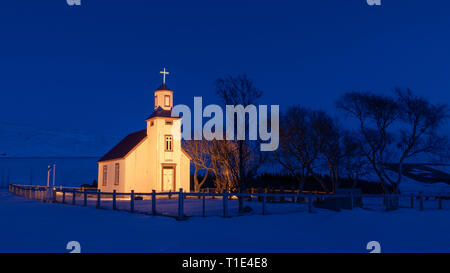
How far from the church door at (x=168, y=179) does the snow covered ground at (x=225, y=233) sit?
60.7 ft

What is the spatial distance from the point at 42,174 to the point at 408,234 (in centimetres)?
12285

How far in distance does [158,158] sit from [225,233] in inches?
943

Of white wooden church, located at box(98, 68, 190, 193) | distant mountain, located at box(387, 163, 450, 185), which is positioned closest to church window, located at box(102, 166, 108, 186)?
white wooden church, located at box(98, 68, 190, 193)

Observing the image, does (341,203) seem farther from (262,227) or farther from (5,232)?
(5,232)

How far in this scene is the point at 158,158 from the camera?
36906 mm

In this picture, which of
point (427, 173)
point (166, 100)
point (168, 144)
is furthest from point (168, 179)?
point (427, 173)

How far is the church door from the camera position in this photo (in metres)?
37.0

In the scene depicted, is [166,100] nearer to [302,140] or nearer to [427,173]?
[302,140]

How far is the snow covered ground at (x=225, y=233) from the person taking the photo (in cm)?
1166

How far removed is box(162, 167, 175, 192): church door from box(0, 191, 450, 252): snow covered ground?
18.5 metres

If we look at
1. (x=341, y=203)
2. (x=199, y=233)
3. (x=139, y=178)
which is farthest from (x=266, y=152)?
(x=199, y=233)

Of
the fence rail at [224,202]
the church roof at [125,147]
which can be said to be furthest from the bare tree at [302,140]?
the church roof at [125,147]
